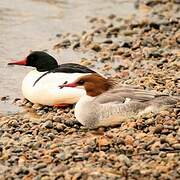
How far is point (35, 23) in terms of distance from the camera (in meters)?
16.1

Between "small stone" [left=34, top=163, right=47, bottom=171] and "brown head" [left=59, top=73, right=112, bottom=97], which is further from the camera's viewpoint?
"brown head" [left=59, top=73, right=112, bottom=97]

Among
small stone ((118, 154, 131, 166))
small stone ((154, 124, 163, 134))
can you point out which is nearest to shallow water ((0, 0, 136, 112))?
small stone ((154, 124, 163, 134))

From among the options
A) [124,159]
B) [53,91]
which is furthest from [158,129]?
[53,91]

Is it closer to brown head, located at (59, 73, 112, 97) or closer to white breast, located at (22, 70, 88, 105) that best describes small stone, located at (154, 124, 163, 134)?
brown head, located at (59, 73, 112, 97)

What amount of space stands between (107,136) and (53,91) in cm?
210

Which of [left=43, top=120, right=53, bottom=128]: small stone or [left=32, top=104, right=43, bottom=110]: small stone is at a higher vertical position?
[left=43, top=120, right=53, bottom=128]: small stone

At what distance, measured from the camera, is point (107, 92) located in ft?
31.3

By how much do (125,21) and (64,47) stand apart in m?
2.40

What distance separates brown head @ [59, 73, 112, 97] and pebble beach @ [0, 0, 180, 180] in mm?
454

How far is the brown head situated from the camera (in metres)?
9.53

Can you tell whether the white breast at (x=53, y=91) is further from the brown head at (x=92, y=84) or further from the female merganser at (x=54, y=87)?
the brown head at (x=92, y=84)

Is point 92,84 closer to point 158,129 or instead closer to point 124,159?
point 158,129

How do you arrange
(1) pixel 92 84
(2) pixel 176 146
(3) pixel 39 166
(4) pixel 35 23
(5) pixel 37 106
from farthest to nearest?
(4) pixel 35 23
(5) pixel 37 106
(1) pixel 92 84
(2) pixel 176 146
(3) pixel 39 166

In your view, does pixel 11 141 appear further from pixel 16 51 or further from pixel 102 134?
pixel 16 51
